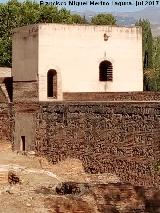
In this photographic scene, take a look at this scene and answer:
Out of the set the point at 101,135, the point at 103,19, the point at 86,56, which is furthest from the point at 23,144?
the point at 103,19

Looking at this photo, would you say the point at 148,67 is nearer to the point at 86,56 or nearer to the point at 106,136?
the point at 86,56

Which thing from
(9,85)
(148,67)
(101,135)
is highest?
(148,67)

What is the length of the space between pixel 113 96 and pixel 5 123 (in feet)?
14.1

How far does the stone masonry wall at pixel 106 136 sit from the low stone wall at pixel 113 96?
5.60ft

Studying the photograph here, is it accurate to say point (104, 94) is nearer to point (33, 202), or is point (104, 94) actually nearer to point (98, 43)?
point (98, 43)

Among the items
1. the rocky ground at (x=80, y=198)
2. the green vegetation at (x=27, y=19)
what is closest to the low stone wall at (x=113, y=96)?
the rocky ground at (x=80, y=198)

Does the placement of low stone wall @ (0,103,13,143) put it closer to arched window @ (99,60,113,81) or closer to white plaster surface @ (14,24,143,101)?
white plaster surface @ (14,24,143,101)

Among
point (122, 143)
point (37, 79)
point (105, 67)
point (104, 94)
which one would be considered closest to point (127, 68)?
point (105, 67)

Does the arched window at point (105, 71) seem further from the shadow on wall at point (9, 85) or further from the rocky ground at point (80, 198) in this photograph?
the rocky ground at point (80, 198)

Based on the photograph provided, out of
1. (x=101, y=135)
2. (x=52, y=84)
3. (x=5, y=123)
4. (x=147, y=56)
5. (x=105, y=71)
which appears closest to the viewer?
(x=101, y=135)

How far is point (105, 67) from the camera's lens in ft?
67.3

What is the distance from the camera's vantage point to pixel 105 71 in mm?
20609

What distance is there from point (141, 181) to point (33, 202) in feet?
15.5

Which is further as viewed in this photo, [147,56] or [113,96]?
[147,56]
